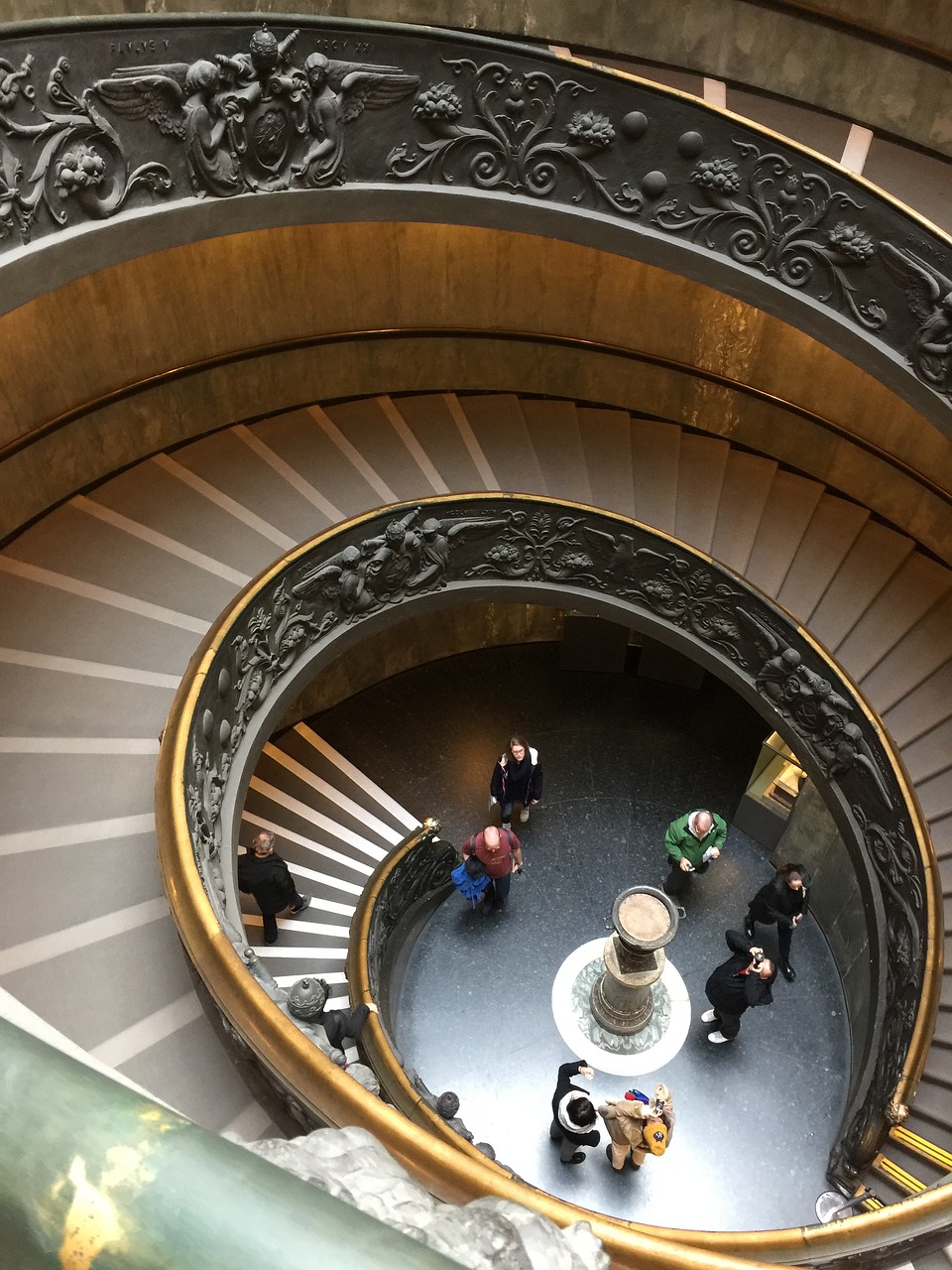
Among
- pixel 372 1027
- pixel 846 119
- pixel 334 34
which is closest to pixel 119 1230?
pixel 372 1027

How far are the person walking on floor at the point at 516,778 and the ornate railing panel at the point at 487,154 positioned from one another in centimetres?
564

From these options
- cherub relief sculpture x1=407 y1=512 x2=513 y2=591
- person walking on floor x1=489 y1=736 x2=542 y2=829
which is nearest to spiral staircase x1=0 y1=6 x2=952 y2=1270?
cherub relief sculpture x1=407 y1=512 x2=513 y2=591

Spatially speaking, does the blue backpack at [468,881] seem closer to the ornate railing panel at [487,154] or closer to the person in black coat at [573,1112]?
the person in black coat at [573,1112]

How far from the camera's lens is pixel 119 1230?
1.01 metres

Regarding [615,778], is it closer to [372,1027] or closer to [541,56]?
[372,1027]

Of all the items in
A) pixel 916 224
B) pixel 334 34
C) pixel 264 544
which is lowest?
pixel 264 544

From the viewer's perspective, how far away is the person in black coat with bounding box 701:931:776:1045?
9148mm

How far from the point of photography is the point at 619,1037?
33.4ft

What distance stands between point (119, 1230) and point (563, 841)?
11308 mm

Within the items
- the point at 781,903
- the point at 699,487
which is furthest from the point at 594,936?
the point at 699,487

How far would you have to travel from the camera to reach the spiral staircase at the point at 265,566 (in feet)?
19.0

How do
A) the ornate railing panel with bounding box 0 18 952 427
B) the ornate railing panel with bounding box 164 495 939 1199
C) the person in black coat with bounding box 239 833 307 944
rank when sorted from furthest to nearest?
the person in black coat with bounding box 239 833 307 944, the ornate railing panel with bounding box 164 495 939 1199, the ornate railing panel with bounding box 0 18 952 427

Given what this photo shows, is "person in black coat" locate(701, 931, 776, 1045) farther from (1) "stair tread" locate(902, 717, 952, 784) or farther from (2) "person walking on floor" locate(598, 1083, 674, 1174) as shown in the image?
(1) "stair tread" locate(902, 717, 952, 784)

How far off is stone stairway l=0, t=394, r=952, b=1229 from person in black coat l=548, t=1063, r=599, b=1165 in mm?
2555
